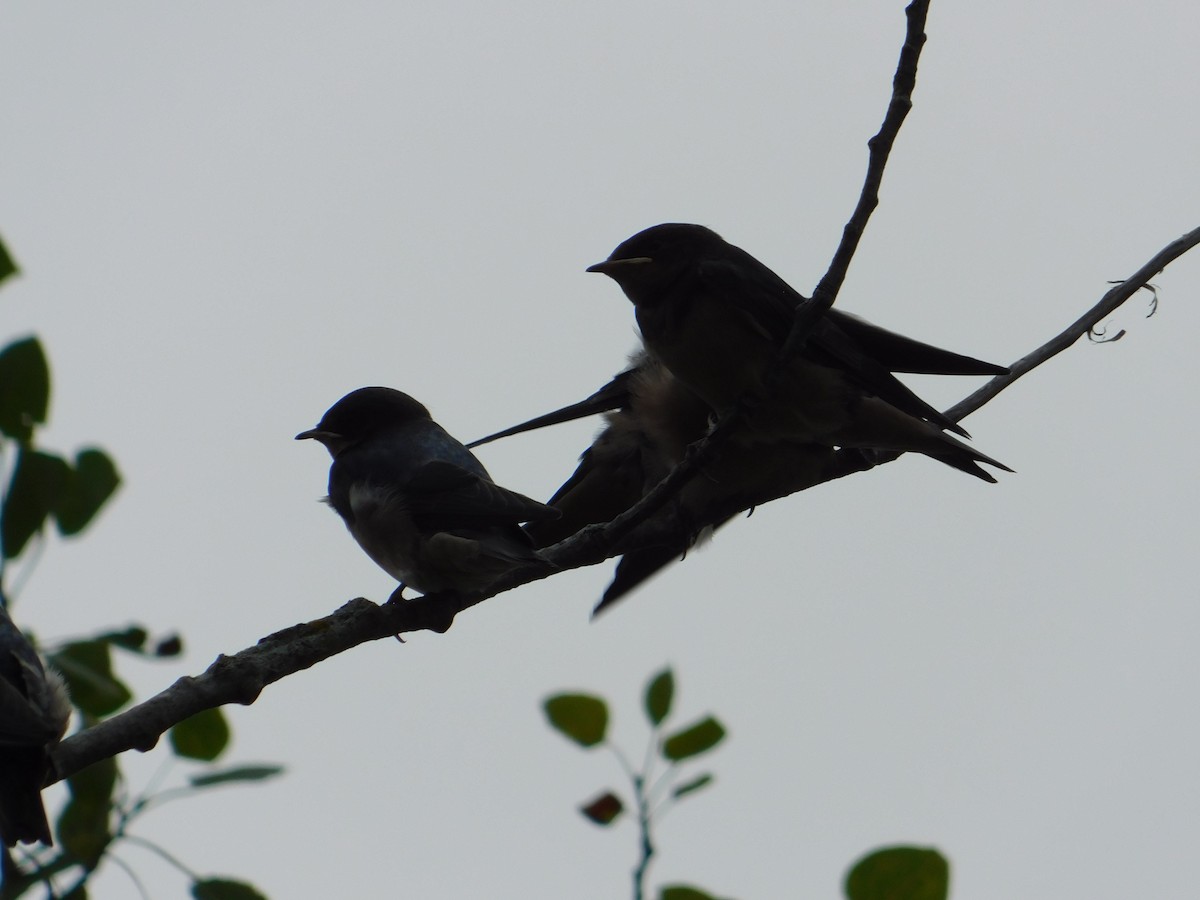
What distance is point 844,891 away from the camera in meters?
1.98

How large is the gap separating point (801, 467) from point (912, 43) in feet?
8.67

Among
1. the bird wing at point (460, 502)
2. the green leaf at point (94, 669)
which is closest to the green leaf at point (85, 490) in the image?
the green leaf at point (94, 669)

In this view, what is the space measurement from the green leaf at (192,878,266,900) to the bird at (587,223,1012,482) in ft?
9.63

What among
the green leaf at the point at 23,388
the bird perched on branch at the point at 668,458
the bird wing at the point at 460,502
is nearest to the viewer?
the green leaf at the point at 23,388

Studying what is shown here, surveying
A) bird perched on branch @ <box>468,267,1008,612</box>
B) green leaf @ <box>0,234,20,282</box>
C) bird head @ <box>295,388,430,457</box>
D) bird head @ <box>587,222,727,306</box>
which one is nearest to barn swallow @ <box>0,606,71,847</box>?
green leaf @ <box>0,234,20,282</box>

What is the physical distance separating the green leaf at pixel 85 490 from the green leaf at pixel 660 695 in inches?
55.9

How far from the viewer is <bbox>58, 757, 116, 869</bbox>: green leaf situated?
92.6 inches

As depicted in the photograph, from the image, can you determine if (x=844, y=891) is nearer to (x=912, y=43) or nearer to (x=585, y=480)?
(x=912, y=43)

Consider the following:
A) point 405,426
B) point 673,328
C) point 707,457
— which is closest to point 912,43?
point 707,457

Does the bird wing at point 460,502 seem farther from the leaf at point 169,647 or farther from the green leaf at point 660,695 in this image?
the green leaf at point 660,695

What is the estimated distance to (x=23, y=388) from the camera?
300 centimetres

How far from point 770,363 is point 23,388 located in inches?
110

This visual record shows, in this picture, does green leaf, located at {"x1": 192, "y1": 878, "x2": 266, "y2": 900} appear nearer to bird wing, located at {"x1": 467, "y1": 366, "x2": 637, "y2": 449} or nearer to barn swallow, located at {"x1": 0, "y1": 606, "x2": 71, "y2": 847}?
barn swallow, located at {"x1": 0, "y1": 606, "x2": 71, "y2": 847}

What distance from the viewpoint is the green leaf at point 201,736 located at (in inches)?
114
